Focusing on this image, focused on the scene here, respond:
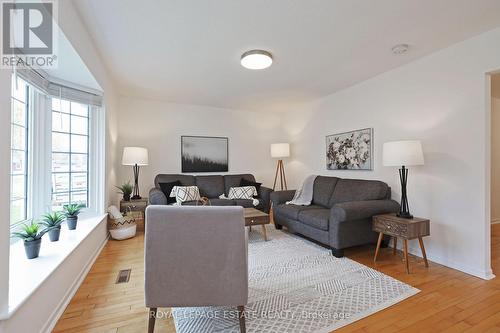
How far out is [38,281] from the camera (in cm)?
142

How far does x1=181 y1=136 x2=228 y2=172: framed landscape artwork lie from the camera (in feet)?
15.7

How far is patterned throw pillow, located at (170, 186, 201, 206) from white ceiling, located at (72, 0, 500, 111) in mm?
1716

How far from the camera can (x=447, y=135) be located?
252 cm

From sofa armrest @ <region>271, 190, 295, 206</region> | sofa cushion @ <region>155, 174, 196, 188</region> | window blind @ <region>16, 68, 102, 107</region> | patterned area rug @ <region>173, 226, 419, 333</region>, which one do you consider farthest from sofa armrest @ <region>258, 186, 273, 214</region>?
window blind @ <region>16, 68, 102, 107</region>

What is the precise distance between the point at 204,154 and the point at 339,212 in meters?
3.11

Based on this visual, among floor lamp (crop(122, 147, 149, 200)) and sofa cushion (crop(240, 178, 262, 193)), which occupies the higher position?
floor lamp (crop(122, 147, 149, 200))

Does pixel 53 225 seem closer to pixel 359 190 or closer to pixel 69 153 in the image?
pixel 69 153

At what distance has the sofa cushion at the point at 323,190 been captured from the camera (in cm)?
364

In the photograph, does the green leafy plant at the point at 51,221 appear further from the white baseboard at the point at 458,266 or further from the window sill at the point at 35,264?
the white baseboard at the point at 458,266

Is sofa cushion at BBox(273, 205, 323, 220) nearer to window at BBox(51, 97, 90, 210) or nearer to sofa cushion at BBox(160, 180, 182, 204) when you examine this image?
sofa cushion at BBox(160, 180, 182, 204)

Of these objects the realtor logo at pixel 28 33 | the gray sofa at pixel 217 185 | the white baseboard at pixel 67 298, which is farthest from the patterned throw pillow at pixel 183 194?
the realtor logo at pixel 28 33

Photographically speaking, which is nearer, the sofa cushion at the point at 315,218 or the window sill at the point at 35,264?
the window sill at the point at 35,264

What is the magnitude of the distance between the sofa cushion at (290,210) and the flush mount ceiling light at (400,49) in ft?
7.12

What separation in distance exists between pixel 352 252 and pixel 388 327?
139 cm
